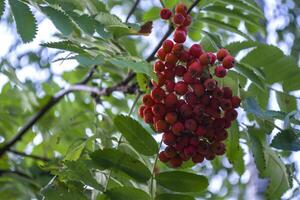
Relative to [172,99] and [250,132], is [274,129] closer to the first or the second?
[250,132]

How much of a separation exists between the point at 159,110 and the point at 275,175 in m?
0.37

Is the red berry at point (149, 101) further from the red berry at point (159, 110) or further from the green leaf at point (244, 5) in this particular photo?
the green leaf at point (244, 5)

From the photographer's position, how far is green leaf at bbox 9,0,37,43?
101 cm

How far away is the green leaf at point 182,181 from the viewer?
3.48 ft

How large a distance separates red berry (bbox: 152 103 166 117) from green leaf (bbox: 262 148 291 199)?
1.04 feet

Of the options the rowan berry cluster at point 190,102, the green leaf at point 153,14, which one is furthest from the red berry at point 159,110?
the green leaf at point 153,14

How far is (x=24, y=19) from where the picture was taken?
3.36 feet

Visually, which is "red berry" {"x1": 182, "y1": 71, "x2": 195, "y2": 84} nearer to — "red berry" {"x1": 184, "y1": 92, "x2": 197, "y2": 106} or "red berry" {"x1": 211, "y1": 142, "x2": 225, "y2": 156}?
"red berry" {"x1": 184, "y1": 92, "x2": 197, "y2": 106}

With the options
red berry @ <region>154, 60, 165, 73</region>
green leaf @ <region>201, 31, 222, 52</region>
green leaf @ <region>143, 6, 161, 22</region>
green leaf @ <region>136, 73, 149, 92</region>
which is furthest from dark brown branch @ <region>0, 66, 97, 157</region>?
red berry @ <region>154, 60, 165, 73</region>

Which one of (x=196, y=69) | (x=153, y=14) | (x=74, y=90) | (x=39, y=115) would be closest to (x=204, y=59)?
(x=196, y=69)

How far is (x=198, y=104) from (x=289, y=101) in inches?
13.5

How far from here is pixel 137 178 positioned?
1.04 m

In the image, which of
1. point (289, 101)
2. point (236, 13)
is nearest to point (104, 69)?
point (236, 13)

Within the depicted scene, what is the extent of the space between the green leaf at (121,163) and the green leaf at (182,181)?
0.13 ft
